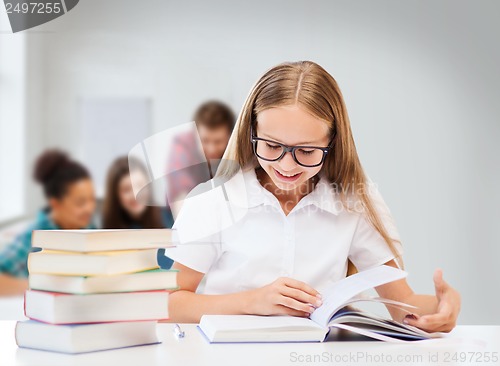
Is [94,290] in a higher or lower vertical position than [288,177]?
lower

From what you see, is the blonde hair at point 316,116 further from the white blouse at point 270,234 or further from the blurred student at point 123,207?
→ the blurred student at point 123,207

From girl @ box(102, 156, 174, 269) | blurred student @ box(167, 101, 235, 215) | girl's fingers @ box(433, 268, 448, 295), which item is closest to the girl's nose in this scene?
girl's fingers @ box(433, 268, 448, 295)

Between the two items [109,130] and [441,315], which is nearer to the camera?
[441,315]

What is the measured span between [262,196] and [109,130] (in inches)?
130

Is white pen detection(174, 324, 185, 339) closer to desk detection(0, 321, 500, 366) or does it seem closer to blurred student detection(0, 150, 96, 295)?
desk detection(0, 321, 500, 366)

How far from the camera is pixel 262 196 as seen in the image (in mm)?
1522

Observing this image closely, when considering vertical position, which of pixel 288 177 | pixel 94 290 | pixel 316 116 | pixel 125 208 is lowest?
pixel 125 208

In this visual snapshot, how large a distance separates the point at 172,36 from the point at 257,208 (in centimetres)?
329

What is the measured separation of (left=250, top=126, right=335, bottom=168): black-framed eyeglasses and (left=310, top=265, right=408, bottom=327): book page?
28 cm

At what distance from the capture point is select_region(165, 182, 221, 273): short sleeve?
1474 millimetres

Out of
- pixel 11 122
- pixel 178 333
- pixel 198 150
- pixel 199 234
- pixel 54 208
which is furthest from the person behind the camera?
pixel 54 208

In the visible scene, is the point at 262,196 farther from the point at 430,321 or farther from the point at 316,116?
the point at 430,321

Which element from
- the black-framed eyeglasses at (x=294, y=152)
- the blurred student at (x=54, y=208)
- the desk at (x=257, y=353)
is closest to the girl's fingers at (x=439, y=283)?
the desk at (x=257, y=353)

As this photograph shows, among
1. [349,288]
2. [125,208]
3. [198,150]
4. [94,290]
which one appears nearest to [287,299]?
[349,288]
